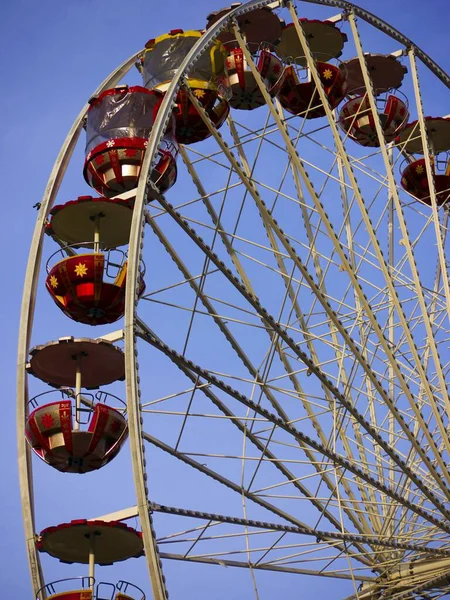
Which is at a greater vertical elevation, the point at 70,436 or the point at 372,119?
the point at 372,119

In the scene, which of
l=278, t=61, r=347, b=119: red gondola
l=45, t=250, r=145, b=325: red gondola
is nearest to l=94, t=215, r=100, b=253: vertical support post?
l=45, t=250, r=145, b=325: red gondola

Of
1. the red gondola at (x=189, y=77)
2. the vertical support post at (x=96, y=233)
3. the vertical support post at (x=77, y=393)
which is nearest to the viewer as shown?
the vertical support post at (x=77, y=393)

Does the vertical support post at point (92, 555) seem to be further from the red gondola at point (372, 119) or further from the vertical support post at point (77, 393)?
the red gondola at point (372, 119)

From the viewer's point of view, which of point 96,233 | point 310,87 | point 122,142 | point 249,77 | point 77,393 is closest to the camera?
point 77,393

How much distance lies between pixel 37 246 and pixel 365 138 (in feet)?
27.9

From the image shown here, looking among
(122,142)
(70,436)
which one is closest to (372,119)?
(122,142)

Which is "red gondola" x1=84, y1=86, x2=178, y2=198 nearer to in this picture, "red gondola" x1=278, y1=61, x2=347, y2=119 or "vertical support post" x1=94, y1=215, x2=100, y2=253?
"vertical support post" x1=94, y1=215, x2=100, y2=253

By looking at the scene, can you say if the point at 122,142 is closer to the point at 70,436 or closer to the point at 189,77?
the point at 189,77

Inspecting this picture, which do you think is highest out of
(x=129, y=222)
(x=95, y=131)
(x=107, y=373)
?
(x=95, y=131)

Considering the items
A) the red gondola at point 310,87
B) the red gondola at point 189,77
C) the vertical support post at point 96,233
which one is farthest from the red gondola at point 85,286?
the red gondola at point 310,87

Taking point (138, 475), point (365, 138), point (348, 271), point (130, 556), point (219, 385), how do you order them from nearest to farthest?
point (138, 475), point (219, 385), point (130, 556), point (348, 271), point (365, 138)

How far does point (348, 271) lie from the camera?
17312 mm

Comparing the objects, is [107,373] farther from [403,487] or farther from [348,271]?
[403,487]

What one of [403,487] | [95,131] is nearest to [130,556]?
[403,487]
